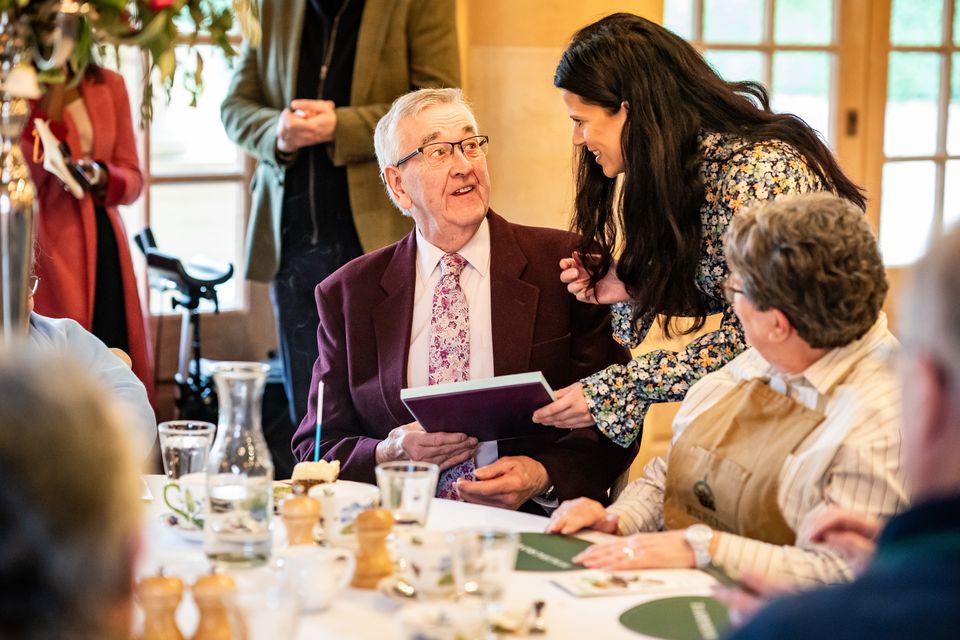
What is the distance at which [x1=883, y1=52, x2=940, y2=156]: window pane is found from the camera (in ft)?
17.7

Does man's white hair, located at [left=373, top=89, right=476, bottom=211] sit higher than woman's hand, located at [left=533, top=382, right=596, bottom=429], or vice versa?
man's white hair, located at [left=373, top=89, right=476, bottom=211]

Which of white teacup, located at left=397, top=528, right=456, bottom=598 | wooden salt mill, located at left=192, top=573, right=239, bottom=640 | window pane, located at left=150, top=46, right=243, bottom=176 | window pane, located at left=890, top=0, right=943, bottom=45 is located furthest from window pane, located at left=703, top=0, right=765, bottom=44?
wooden salt mill, located at left=192, top=573, right=239, bottom=640

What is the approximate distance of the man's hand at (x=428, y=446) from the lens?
7.83 feet

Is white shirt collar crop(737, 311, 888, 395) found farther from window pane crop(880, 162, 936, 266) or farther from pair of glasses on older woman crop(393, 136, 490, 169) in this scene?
window pane crop(880, 162, 936, 266)

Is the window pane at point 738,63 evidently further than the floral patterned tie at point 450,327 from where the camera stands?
Yes

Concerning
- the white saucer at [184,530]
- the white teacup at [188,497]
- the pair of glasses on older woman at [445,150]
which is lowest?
the white saucer at [184,530]

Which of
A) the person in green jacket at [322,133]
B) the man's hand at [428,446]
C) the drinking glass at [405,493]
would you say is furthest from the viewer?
the person in green jacket at [322,133]

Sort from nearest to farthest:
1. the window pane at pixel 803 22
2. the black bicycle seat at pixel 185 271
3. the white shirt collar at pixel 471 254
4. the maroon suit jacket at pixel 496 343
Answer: the maroon suit jacket at pixel 496 343 → the white shirt collar at pixel 471 254 → the black bicycle seat at pixel 185 271 → the window pane at pixel 803 22

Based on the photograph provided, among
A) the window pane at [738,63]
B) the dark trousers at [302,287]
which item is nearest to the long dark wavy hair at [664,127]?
the dark trousers at [302,287]

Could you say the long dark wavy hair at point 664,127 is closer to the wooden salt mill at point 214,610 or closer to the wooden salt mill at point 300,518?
the wooden salt mill at point 300,518

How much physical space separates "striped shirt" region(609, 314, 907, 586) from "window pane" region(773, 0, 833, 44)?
345cm

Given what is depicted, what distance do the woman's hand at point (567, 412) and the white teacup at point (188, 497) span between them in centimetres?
69

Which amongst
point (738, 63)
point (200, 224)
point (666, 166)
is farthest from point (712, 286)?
point (738, 63)

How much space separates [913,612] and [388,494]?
892 mm
